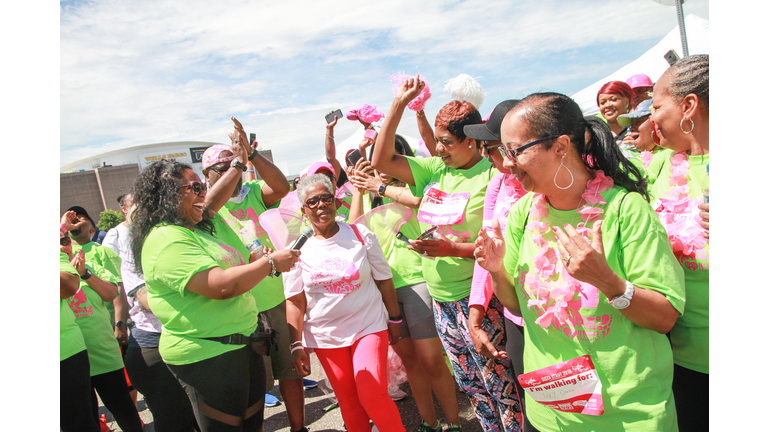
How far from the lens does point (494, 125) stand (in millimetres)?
2104

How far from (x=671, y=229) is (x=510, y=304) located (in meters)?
0.72

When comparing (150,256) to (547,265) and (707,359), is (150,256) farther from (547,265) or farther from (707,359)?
(707,359)

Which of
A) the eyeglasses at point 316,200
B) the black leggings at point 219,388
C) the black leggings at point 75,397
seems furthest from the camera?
the eyeglasses at point 316,200

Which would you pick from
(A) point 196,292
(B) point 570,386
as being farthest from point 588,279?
(A) point 196,292

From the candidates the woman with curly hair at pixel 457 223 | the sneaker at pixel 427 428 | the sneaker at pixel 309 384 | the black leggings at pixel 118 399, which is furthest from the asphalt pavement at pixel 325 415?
the woman with curly hair at pixel 457 223

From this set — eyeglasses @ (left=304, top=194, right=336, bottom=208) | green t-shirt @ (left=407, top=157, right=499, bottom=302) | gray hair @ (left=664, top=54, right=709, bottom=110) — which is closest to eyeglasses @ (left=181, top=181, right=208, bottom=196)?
eyeglasses @ (left=304, top=194, right=336, bottom=208)

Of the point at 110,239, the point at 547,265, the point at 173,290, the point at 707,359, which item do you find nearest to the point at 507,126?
the point at 547,265

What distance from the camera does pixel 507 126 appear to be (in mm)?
1638

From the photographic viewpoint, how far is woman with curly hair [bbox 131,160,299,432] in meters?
2.22

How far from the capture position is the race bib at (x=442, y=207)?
2.66 meters

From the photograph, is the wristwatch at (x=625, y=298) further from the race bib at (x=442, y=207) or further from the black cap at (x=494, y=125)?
the race bib at (x=442, y=207)

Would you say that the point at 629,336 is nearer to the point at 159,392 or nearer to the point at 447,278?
the point at 447,278

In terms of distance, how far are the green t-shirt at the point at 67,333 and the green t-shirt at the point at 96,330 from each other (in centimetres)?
35

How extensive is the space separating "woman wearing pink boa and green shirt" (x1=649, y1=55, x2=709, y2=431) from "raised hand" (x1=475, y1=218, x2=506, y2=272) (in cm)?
67
